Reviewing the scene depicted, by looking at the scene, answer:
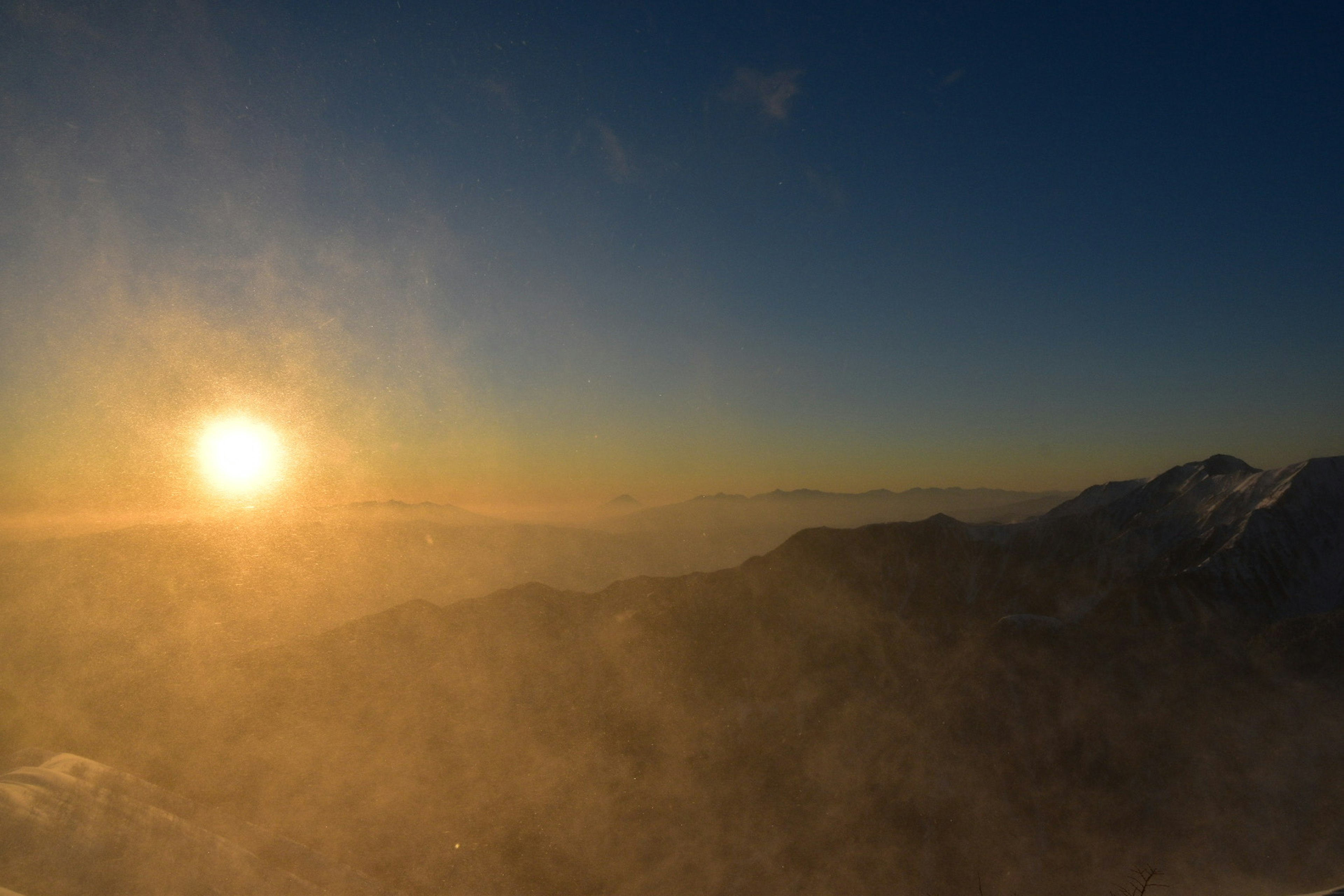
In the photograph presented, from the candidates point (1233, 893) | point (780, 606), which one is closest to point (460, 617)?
point (780, 606)

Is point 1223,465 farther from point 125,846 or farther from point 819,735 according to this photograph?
point 125,846

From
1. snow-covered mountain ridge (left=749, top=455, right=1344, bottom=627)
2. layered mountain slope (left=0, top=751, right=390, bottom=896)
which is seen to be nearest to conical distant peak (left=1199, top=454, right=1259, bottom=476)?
snow-covered mountain ridge (left=749, top=455, right=1344, bottom=627)

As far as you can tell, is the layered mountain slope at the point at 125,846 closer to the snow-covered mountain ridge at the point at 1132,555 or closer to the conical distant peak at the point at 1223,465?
the snow-covered mountain ridge at the point at 1132,555

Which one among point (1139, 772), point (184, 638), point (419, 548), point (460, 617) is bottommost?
point (1139, 772)

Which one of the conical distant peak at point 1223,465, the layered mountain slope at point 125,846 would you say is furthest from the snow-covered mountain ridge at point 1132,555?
the layered mountain slope at point 125,846

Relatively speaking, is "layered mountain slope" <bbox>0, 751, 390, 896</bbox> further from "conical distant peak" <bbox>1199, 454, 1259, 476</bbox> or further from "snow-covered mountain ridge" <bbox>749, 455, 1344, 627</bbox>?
"conical distant peak" <bbox>1199, 454, 1259, 476</bbox>

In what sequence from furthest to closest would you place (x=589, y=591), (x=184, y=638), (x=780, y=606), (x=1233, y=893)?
1. (x=589, y=591)
2. (x=780, y=606)
3. (x=184, y=638)
4. (x=1233, y=893)

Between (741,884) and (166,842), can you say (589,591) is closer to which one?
(741,884)
